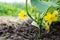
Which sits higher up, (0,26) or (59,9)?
(59,9)

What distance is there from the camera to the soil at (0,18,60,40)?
3136 mm

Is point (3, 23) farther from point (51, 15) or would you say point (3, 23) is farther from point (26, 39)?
point (51, 15)

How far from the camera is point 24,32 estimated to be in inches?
128

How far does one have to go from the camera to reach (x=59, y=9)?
10.3 feet

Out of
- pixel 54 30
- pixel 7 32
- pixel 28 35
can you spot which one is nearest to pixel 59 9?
pixel 54 30

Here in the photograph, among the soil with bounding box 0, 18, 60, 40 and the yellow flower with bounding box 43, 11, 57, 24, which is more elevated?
the yellow flower with bounding box 43, 11, 57, 24

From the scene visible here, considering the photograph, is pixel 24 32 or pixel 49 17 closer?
pixel 49 17

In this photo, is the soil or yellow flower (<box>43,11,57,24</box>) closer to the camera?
yellow flower (<box>43,11,57,24</box>)

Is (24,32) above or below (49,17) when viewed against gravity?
below

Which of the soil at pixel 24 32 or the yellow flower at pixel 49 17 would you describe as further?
the soil at pixel 24 32

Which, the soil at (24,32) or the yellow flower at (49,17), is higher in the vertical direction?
the yellow flower at (49,17)

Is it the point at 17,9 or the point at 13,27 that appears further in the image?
the point at 17,9

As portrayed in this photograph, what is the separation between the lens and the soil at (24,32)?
3136mm

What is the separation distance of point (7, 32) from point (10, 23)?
13.9 inches
